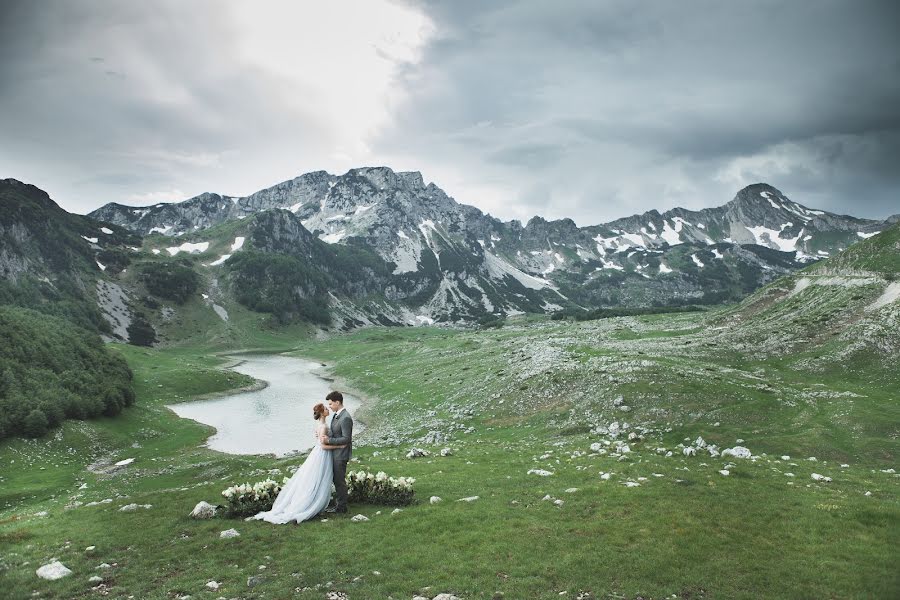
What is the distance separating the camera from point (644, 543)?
631 inches

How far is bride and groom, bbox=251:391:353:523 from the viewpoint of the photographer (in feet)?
65.3

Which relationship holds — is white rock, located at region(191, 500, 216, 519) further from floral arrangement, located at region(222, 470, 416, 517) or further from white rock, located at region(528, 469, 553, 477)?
white rock, located at region(528, 469, 553, 477)

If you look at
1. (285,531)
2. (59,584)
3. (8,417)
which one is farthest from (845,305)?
(8,417)

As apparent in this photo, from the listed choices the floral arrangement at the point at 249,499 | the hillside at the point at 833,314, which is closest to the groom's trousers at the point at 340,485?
the floral arrangement at the point at 249,499

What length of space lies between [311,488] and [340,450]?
1966mm

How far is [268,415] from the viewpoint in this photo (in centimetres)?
9269

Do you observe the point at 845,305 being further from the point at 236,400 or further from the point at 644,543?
the point at 236,400

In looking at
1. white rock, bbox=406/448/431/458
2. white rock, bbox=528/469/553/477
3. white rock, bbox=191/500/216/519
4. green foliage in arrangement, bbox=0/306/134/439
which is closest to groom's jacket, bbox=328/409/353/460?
white rock, bbox=191/500/216/519

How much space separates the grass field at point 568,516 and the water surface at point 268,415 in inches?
616

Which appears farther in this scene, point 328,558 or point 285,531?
point 285,531

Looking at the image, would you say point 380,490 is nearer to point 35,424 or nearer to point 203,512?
point 203,512

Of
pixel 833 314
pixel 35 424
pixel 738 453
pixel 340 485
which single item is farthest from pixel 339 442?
pixel 833 314

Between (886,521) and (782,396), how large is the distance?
36.7 m

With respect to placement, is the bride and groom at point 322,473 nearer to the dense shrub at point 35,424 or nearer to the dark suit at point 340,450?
the dark suit at point 340,450
